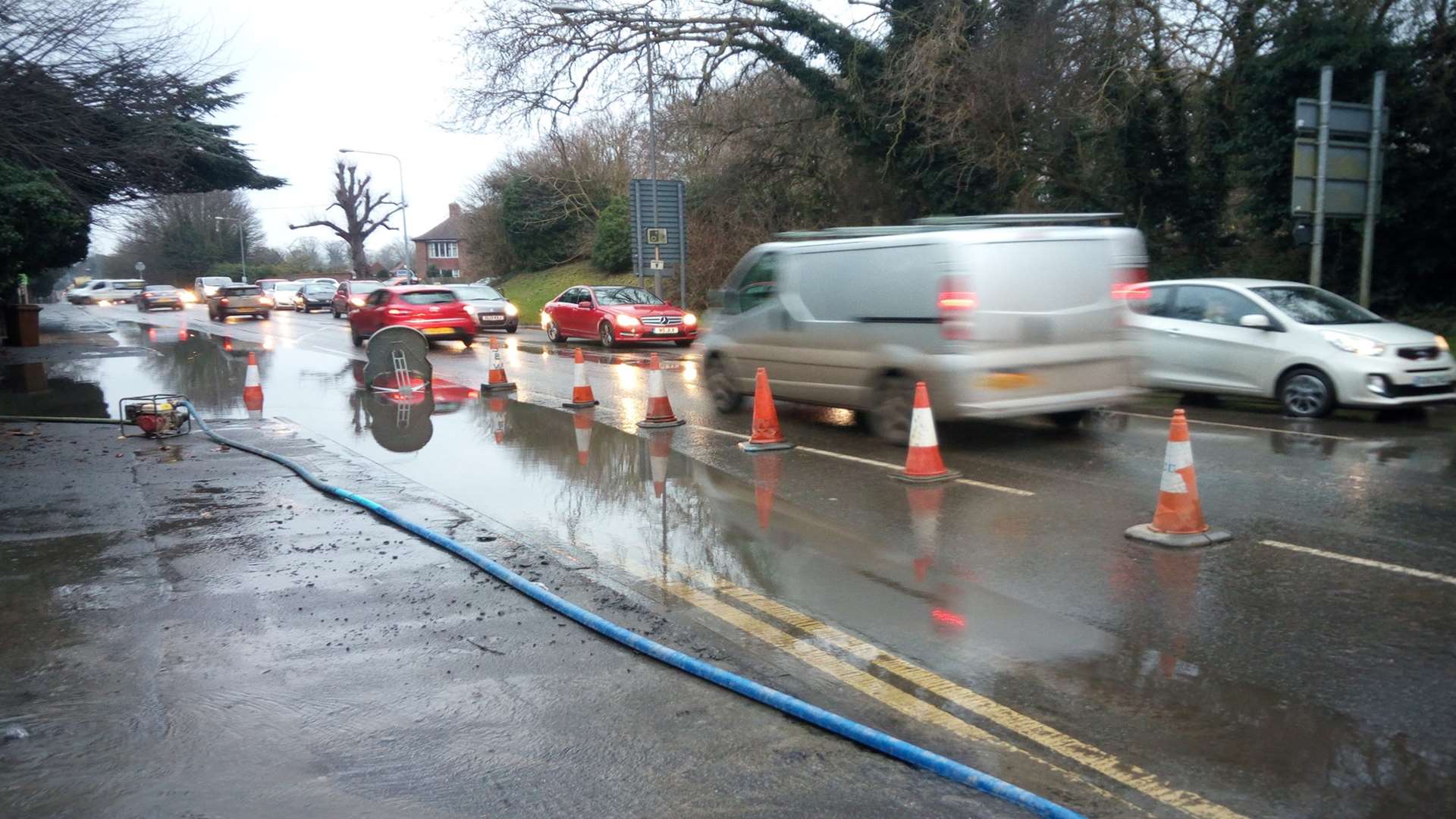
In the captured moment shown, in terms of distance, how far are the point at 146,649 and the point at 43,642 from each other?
22.6 inches

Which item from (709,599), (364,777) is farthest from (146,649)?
(709,599)

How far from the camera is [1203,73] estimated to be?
2103 cm

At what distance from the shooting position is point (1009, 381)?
31.3 ft

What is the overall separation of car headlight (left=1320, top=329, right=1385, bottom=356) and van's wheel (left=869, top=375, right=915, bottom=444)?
480 cm

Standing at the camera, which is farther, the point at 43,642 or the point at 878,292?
the point at 878,292

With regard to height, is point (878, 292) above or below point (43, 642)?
above

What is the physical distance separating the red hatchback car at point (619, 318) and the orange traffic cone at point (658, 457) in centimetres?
1364

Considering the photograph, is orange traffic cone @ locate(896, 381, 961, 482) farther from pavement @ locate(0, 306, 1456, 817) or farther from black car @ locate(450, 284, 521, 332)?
black car @ locate(450, 284, 521, 332)

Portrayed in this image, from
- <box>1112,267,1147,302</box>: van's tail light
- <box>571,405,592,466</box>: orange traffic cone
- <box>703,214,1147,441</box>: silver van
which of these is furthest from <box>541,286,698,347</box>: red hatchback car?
<box>1112,267,1147,302</box>: van's tail light

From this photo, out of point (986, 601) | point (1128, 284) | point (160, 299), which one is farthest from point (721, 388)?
point (160, 299)

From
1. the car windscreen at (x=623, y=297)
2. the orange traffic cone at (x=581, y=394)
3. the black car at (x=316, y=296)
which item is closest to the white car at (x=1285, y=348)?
the orange traffic cone at (x=581, y=394)

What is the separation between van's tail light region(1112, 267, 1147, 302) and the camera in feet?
32.5

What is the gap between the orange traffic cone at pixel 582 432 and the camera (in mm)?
10584

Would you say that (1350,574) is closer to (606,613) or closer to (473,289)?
(606,613)
